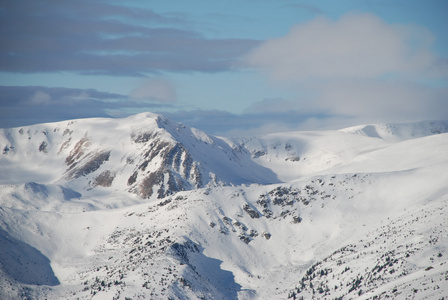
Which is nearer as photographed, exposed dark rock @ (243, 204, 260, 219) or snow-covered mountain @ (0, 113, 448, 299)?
Result: snow-covered mountain @ (0, 113, 448, 299)

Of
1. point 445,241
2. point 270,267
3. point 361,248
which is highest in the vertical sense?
point 445,241

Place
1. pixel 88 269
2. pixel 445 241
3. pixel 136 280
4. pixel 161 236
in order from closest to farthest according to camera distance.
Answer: pixel 136 280 → pixel 445 241 → pixel 88 269 → pixel 161 236

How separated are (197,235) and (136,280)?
4967 cm

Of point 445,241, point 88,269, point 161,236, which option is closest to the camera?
point 445,241

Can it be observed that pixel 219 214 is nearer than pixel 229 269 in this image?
No

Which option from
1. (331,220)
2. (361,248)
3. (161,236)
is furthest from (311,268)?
(161,236)

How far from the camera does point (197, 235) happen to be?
17912cm

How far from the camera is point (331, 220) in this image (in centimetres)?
19275

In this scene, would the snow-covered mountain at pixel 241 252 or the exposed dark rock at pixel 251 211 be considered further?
the exposed dark rock at pixel 251 211

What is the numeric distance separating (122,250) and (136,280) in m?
46.2

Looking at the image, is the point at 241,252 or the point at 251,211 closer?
the point at 241,252

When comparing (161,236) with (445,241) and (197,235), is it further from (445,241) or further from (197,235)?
(445,241)

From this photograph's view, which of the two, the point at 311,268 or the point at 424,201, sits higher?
the point at 424,201

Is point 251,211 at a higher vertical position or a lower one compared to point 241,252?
higher
